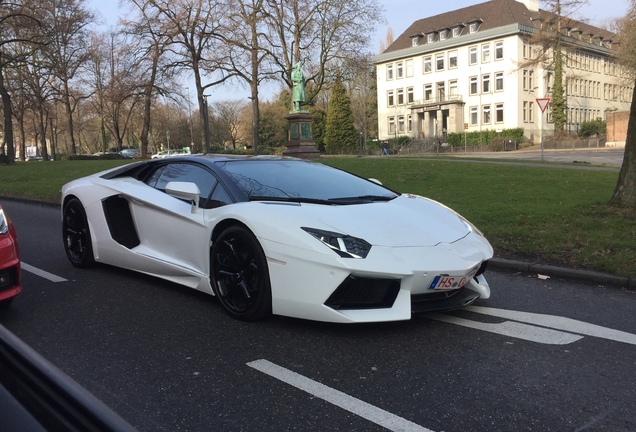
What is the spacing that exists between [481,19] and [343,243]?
203 feet

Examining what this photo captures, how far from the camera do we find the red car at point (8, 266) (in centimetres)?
419

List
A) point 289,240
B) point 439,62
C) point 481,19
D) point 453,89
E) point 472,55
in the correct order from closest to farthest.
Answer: point 289,240
point 481,19
point 472,55
point 453,89
point 439,62

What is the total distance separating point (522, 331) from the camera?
161 inches

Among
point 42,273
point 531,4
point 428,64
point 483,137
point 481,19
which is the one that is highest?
point 531,4

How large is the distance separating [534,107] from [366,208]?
2351 inches

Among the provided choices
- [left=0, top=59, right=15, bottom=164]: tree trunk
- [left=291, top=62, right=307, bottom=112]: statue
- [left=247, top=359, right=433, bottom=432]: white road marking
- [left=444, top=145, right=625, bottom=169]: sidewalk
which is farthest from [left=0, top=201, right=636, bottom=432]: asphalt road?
[left=0, top=59, right=15, bottom=164]: tree trunk

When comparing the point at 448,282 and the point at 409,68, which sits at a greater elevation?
the point at 409,68

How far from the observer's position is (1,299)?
4188 millimetres

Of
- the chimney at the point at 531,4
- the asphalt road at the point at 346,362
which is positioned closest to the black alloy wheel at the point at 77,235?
the asphalt road at the point at 346,362

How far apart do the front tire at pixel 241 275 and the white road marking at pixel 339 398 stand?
0.68 metres

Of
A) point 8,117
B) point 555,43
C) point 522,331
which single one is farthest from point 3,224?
point 555,43

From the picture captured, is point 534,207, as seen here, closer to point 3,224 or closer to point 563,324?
point 563,324

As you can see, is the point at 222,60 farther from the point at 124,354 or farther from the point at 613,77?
the point at 613,77

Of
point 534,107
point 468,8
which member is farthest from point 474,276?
point 468,8
